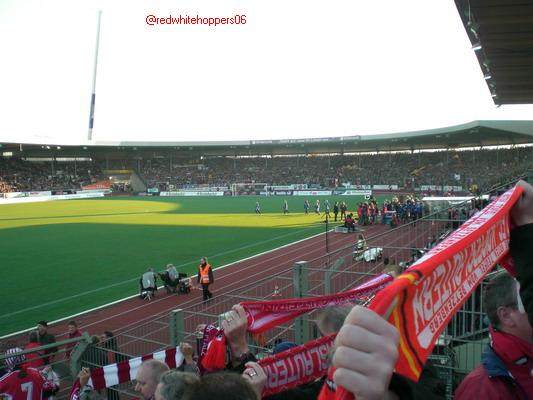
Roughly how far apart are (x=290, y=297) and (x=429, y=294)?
10801 mm

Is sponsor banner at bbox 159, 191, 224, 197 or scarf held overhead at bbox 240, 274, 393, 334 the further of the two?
sponsor banner at bbox 159, 191, 224, 197

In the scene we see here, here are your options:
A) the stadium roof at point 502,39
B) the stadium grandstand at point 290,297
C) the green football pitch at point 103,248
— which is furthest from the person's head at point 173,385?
the green football pitch at point 103,248

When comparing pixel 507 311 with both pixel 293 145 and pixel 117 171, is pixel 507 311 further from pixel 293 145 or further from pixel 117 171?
pixel 117 171

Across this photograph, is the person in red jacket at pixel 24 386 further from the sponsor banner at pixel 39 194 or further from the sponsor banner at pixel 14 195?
the sponsor banner at pixel 39 194

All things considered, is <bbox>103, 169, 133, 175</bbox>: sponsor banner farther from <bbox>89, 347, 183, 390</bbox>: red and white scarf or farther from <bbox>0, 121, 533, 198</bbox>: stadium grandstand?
<bbox>89, 347, 183, 390</bbox>: red and white scarf

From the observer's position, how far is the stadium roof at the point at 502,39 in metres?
6.78

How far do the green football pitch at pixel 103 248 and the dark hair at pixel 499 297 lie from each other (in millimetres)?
12366

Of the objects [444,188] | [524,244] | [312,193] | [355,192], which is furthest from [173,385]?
[312,193]

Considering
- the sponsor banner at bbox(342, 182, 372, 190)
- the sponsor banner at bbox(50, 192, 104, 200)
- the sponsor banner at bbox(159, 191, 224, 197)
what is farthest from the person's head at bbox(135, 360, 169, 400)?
the sponsor banner at bbox(50, 192, 104, 200)

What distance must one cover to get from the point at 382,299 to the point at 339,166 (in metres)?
77.1

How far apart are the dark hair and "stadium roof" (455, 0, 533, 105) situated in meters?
6.03

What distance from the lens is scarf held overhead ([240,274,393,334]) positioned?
11.1 ft

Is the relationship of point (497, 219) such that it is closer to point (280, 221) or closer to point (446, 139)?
point (280, 221)

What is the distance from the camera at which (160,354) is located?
5113 mm
